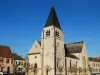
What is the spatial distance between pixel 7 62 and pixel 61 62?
17176 millimetres

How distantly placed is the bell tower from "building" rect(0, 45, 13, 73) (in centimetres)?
1061

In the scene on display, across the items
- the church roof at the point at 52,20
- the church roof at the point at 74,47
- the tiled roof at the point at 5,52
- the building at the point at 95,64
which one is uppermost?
the church roof at the point at 52,20

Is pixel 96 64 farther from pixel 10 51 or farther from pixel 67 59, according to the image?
pixel 10 51

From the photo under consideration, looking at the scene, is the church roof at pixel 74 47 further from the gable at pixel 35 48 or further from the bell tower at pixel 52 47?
the gable at pixel 35 48

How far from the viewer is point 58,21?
59.3 m

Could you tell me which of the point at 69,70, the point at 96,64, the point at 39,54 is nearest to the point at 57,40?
the point at 39,54

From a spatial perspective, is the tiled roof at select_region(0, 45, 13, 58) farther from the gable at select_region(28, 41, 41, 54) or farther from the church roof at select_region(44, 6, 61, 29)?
the church roof at select_region(44, 6, 61, 29)

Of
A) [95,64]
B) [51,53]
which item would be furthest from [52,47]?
[95,64]

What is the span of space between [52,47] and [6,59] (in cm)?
1496

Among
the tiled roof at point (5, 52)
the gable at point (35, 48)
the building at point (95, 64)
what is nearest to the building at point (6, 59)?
the tiled roof at point (5, 52)

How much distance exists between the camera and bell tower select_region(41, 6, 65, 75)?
177 ft

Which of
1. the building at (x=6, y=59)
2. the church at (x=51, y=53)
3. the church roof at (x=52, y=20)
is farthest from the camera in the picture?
the church roof at (x=52, y=20)

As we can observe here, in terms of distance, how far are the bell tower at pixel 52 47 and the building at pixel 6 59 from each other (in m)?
10.6

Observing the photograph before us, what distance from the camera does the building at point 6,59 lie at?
54.4 m
